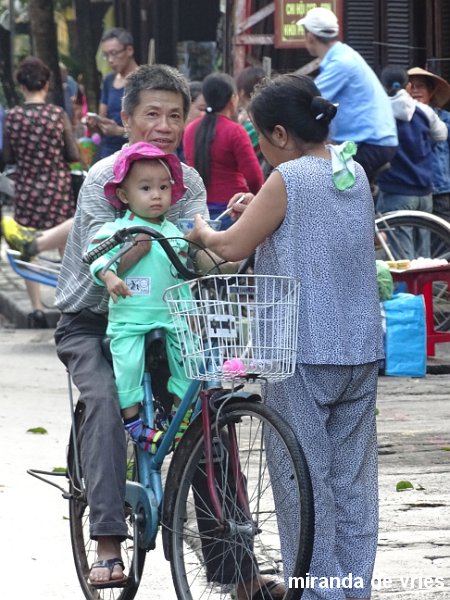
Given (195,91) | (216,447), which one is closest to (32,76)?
(195,91)

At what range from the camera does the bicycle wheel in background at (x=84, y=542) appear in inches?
192

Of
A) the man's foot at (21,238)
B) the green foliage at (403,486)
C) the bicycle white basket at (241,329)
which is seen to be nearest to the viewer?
the bicycle white basket at (241,329)

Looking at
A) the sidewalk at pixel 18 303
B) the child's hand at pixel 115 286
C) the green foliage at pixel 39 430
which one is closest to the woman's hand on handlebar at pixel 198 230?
the child's hand at pixel 115 286

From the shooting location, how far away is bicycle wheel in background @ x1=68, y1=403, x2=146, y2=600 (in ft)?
16.0

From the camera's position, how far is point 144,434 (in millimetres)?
4605

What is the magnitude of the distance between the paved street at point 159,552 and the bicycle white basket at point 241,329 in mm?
1242

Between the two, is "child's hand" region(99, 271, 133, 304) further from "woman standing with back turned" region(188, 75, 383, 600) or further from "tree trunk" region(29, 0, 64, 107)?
"tree trunk" region(29, 0, 64, 107)

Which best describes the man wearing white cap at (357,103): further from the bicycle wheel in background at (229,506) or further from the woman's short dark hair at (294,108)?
the woman's short dark hair at (294,108)

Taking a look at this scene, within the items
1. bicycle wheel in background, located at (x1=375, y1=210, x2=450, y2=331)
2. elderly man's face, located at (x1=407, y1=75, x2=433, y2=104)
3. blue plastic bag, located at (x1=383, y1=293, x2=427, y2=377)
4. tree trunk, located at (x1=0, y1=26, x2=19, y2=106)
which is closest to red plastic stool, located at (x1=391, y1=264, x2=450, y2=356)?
bicycle wheel in background, located at (x1=375, y1=210, x2=450, y2=331)

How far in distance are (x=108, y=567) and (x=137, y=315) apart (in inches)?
30.8

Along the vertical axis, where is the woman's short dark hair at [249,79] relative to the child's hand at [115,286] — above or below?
above

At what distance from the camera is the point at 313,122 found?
4.36 m

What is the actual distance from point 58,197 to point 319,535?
7.95 meters

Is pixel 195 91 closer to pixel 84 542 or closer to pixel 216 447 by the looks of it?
pixel 84 542
